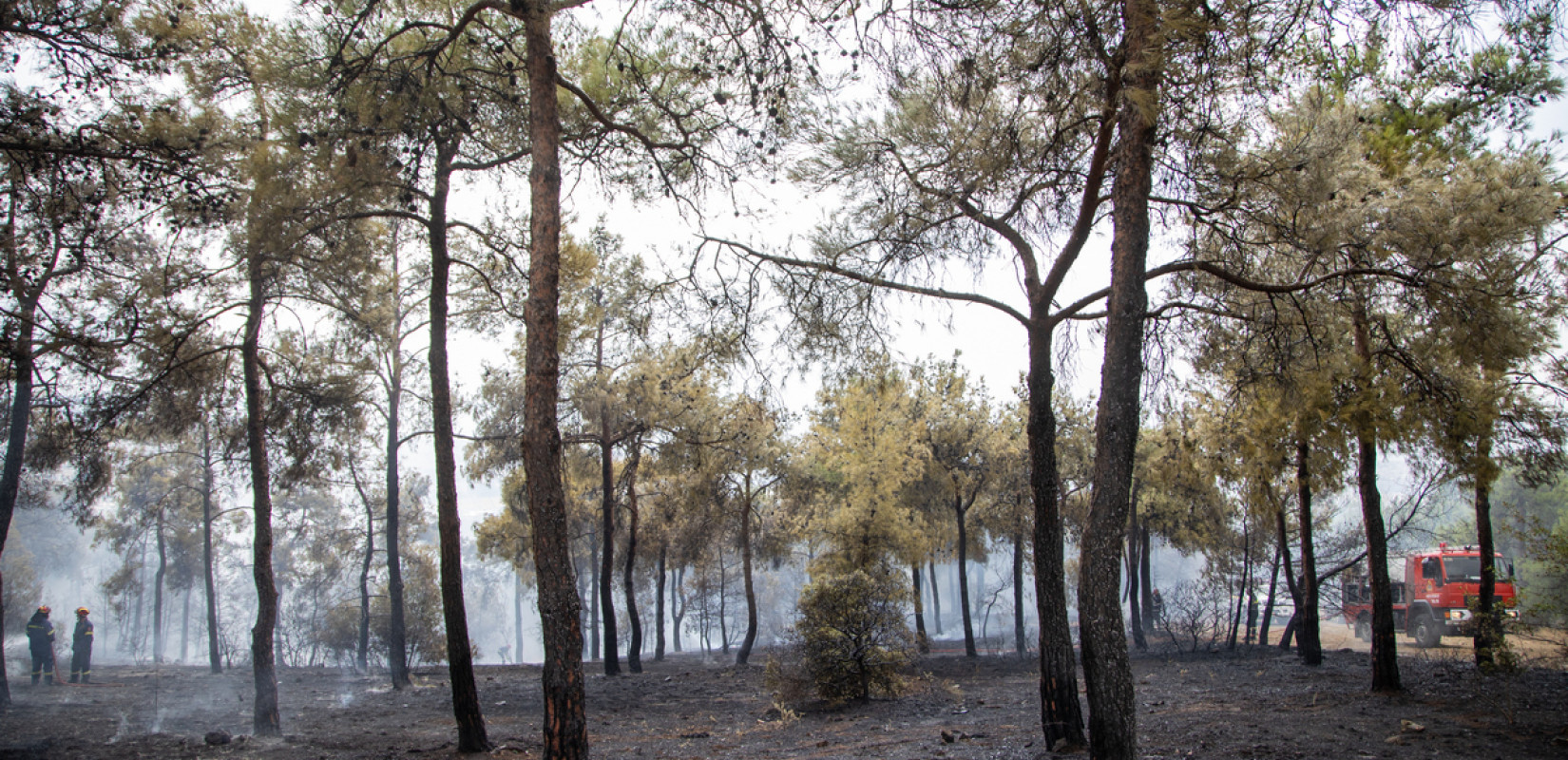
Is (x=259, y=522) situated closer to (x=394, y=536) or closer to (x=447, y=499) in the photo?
(x=447, y=499)

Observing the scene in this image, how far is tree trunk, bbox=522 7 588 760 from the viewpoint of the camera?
5.46 metres

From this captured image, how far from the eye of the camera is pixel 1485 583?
1087cm

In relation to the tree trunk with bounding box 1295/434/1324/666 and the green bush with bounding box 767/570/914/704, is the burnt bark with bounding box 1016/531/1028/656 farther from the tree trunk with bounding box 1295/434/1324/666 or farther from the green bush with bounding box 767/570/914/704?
the green bush with bounding box 767/570/914/704

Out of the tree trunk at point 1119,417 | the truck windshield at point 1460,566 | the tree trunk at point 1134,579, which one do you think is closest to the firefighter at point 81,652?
the tree trunk at point 1119,417

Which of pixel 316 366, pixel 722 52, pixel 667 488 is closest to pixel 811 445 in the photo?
pixel 667 488

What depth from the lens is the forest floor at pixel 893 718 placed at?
7039 mm

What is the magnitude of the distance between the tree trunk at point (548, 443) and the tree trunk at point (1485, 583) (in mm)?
9394

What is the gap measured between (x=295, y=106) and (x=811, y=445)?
578 inches

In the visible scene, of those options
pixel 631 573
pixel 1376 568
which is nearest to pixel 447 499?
pixel 1376 568

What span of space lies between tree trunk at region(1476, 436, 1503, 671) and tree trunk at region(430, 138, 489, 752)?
35.5ft

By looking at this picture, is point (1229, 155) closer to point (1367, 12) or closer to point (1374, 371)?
point (1367, 12)

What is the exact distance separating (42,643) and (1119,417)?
2410 centimetres

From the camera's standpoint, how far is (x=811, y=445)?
20.2m

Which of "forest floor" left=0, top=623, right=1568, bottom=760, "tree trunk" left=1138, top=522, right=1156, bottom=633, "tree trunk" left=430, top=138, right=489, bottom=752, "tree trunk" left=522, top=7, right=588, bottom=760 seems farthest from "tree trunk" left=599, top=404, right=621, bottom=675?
"tree trunk" left=1138, top=522, right=1156, bottom=633
